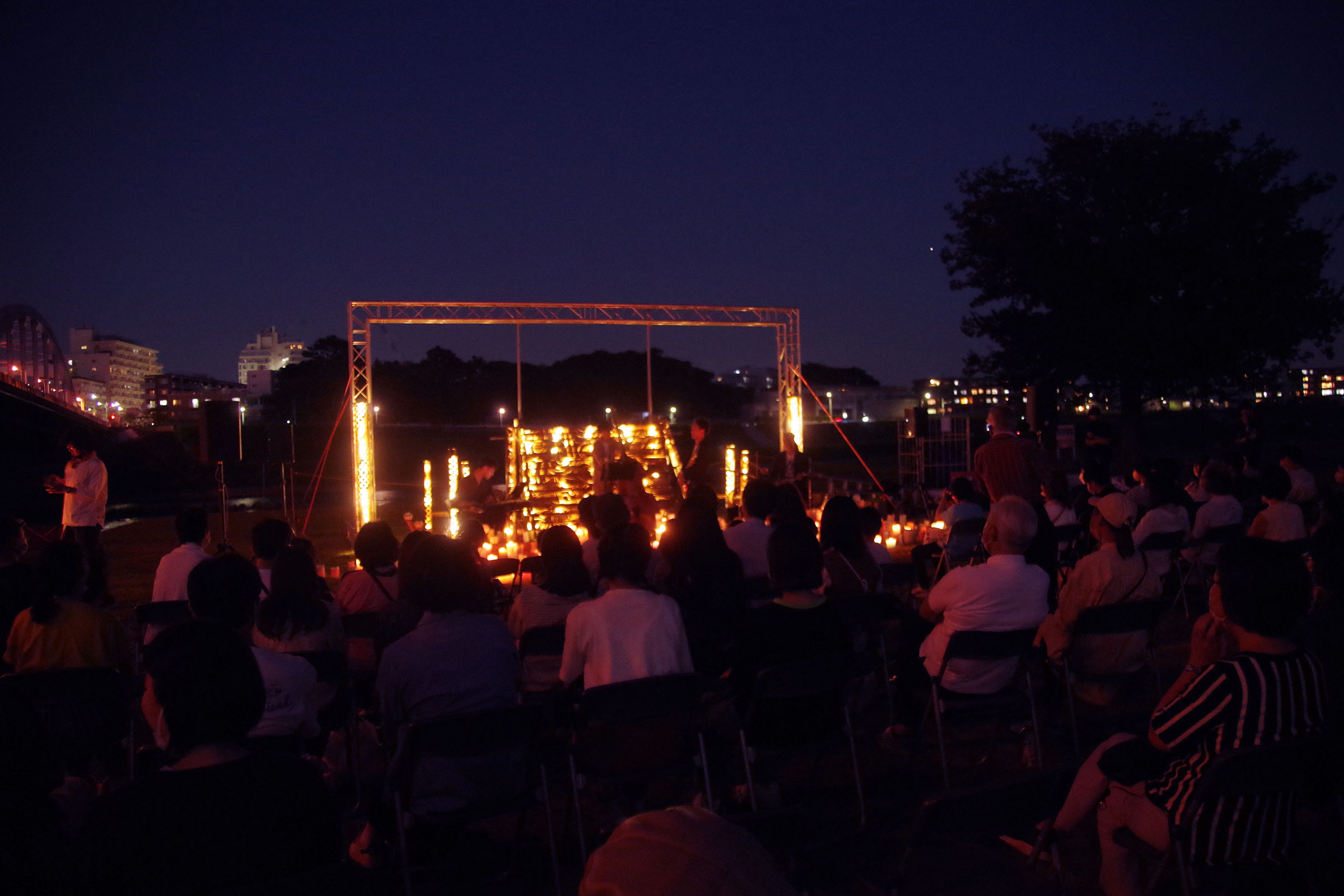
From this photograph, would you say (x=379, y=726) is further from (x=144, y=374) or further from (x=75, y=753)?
(x=144, y=374)

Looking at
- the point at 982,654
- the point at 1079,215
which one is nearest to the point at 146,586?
the point at 982,654

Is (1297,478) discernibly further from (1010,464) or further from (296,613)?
(296,613)

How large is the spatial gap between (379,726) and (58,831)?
5.73 ft

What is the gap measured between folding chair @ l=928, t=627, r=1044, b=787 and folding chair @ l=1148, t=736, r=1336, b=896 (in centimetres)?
143

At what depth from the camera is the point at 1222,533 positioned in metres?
6.88

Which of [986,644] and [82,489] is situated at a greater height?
[82,489]

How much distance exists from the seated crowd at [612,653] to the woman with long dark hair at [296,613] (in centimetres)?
1

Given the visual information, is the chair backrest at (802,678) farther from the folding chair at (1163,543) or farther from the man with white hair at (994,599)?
the folding chair at (1163,543)

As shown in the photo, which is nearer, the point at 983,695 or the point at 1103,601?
the point at 983,695

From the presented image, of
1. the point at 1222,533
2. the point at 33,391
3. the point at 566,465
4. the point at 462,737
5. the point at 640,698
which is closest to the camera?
the point at 462,737

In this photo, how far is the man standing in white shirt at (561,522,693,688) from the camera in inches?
140

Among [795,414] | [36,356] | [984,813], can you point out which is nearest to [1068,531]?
[984,813]

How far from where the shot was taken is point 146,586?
34.4 feet

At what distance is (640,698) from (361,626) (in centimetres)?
202
